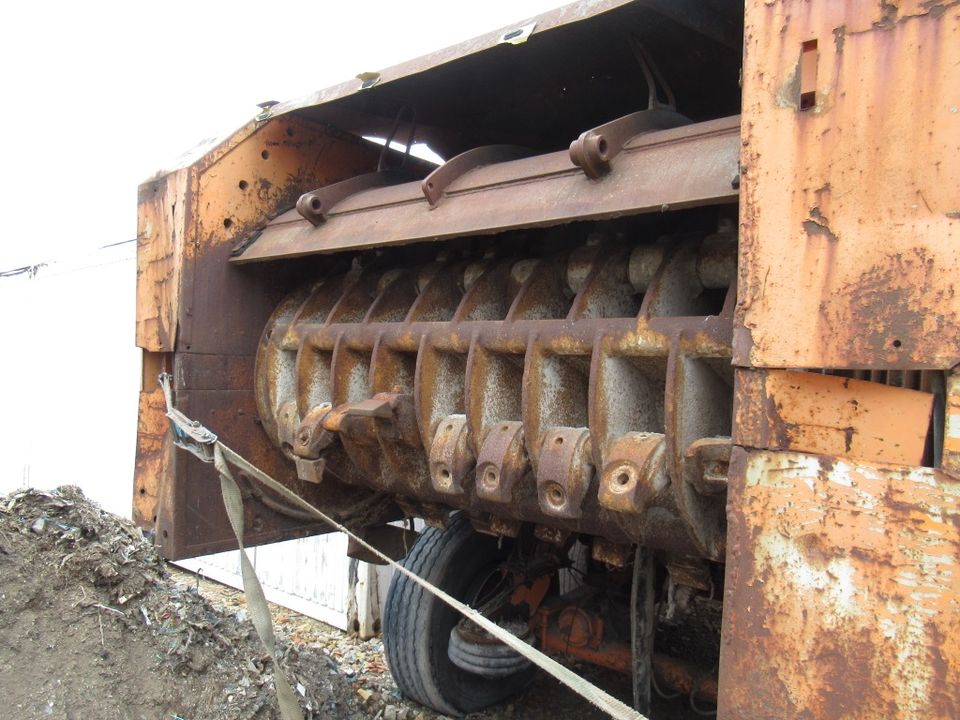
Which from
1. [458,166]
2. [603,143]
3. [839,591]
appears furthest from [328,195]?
[839,591]

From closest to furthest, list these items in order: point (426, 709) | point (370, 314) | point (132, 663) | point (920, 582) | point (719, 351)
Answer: point (920, 582) < point (719, 351) < point (370, 314) < point (132, 663) < point (426, 709)

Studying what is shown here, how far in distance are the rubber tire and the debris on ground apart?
13cm

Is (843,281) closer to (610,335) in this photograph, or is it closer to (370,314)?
(610,335)

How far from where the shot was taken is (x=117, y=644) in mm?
3105

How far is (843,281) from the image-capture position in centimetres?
121

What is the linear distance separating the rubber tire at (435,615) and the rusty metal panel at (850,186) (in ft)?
8.53

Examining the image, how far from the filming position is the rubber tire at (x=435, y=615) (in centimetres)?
372

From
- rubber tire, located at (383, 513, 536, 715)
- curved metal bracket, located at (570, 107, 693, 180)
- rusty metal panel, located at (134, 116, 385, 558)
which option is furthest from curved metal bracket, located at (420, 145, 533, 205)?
rubber tire, located at (383, 513, 536, 715)

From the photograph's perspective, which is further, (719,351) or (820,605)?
(719,351)

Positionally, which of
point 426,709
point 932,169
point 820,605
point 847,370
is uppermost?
point 932,169

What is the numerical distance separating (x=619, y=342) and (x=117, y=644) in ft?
7.69

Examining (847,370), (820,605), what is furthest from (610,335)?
(820,605)

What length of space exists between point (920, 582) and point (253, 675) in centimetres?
270

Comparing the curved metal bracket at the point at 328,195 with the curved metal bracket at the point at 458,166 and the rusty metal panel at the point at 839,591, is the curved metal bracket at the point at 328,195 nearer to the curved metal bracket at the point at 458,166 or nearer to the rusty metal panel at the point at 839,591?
the curved metal bracket at the point at 458,166
